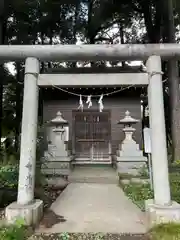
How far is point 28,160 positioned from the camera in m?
5.00

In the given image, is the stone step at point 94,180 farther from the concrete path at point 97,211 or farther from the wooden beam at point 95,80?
the wooden beam at point 95,80

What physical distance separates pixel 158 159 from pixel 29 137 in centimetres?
278

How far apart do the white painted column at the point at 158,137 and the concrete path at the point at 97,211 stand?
0.78m

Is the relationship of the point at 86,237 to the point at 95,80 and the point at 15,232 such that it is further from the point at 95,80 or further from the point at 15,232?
the point at 95,80

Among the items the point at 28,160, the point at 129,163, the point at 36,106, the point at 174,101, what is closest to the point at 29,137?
the point at 28,160

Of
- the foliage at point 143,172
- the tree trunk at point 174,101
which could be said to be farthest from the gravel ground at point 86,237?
the tree trunk at point 174,101

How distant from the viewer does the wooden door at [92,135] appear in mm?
12680

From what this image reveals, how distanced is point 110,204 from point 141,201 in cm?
85

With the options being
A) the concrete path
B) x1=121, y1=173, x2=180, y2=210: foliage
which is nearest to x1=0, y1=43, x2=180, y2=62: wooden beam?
the concrete path

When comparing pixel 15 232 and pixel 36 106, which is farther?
pixel 36 106

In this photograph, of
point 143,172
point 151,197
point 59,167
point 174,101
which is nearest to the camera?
point 151,197

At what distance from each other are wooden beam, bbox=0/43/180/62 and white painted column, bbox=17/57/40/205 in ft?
0.77

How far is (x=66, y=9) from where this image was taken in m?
17.1

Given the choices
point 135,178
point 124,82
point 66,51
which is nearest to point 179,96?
point 135,178
